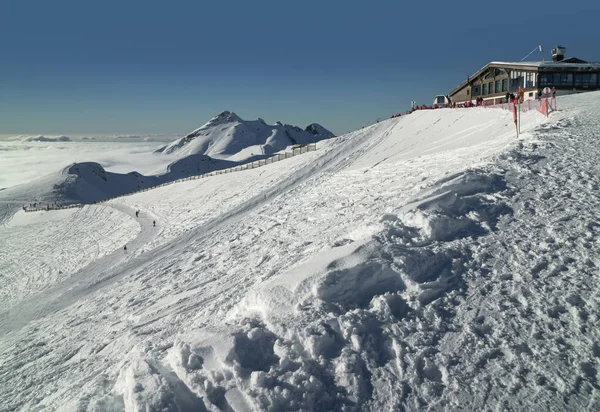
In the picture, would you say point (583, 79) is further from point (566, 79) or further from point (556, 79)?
point (556, 79)

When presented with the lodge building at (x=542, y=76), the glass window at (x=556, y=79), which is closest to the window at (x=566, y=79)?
the lodge building at (x=542, y=76)

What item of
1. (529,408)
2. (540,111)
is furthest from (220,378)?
(540,111)

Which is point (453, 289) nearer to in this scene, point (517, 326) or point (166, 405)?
point (517, 326)

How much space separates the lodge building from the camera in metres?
36.7

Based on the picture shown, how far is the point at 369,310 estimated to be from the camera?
7109mm

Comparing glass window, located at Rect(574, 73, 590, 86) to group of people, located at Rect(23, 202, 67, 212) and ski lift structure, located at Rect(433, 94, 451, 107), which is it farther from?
group of people, located at Rect(23, 202, 67, 212)

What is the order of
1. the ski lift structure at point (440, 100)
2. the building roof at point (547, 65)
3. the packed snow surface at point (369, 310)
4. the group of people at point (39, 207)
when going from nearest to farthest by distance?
the packed snow surface at point (369, 310)
the building roof at point (547, 65)
the ski lift structure at point (440, 100)
the group of people at point (39, 207)

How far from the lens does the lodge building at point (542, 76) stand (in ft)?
120

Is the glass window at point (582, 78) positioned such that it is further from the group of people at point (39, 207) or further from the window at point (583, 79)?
the group of people at point (39, 207)

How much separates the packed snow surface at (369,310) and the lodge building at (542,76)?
20678 millimetres

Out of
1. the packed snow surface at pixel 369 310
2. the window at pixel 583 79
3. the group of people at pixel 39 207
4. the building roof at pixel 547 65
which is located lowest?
the group of people at pixel 39 207

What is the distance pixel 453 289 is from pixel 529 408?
259 cm

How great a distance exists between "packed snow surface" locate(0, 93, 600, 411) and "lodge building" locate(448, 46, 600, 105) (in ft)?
67.8

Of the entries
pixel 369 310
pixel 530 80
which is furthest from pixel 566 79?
pixel 369 310
